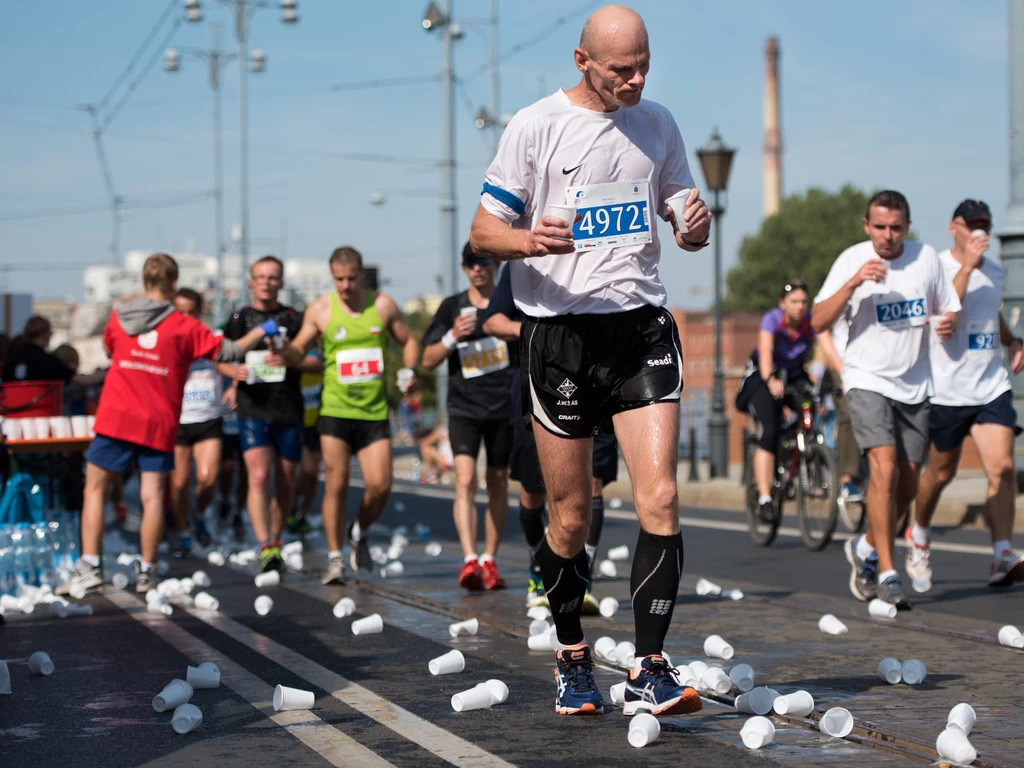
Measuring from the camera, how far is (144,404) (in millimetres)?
9039

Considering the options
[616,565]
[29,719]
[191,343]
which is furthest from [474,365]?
[29,719]

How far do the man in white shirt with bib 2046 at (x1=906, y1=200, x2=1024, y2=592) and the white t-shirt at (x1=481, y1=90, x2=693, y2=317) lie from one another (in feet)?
12.5

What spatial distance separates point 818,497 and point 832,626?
4469mm

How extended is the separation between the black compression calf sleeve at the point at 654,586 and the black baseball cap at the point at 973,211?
441 cm

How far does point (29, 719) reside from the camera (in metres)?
5.20

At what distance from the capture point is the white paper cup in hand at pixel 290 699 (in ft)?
17.0

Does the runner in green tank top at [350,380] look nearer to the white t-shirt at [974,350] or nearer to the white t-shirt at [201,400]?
the white t-shirt at [201,400]

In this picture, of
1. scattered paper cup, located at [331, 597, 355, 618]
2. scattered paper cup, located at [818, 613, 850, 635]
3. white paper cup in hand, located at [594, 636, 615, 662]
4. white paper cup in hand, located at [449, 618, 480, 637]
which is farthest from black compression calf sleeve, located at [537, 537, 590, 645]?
scattered paper cup, located at [331, 597, 355, 618]

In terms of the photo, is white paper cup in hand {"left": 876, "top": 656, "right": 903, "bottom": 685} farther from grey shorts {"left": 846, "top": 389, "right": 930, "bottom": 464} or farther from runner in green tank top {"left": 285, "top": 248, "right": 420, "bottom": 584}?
runner in green tank top {"left": 285, "top": 248, "right": 420, "bottom": 584}

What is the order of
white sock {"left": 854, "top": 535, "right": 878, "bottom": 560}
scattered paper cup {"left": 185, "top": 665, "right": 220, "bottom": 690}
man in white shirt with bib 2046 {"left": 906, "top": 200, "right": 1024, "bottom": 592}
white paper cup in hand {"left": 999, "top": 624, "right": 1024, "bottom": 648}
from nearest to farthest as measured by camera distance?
1. scattered paper cup {"left": 185, "top": 665, "right": 220, "bottom": 690}
2. white paper cup in hand {"left": 999, "top": 624, "right": 1024, "bottom": 648}
3. white sock {"left": 854, "top": 535, "right": 878, "bottom": 560}
4. man in white shirt with bib 2046 {"left": 906, "top": 200, "right": 1024, "bottom": 592}

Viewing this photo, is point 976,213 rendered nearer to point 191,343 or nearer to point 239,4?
point 191,343

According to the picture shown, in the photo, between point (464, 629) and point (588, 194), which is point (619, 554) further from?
point (588, 194)

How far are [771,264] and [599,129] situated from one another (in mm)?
97180

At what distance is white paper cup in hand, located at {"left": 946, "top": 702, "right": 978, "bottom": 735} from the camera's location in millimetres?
4488
